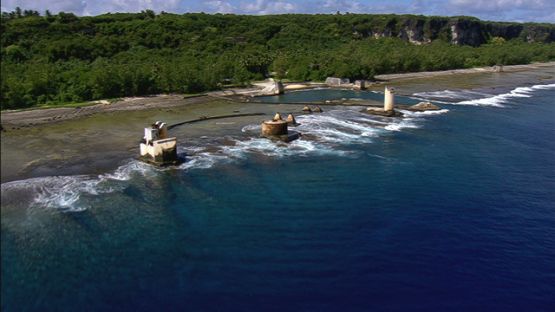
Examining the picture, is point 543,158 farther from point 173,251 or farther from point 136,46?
point 136,46

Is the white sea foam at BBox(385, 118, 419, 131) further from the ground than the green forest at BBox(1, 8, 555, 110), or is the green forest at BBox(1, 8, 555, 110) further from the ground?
the green forest at BBox(1, 8, 555, 110)

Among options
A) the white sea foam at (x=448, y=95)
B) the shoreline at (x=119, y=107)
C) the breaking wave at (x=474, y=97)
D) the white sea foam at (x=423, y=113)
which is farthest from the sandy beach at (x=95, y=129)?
the white sea foam at (x=423, y=113)

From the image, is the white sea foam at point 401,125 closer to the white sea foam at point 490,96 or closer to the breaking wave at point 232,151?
the breaking wave at point 232,151

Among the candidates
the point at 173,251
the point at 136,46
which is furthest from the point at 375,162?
the point at 136,46

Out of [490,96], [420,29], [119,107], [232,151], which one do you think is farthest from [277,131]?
[420,29]

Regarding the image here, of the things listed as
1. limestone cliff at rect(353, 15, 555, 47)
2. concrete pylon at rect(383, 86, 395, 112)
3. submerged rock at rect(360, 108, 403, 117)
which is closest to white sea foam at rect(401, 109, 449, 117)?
submerged rock at rect(360, 108, 403, 117)

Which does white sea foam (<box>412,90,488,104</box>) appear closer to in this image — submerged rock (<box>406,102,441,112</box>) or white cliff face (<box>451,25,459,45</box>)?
submerged rock (<box>406,102,441,112</box>)
